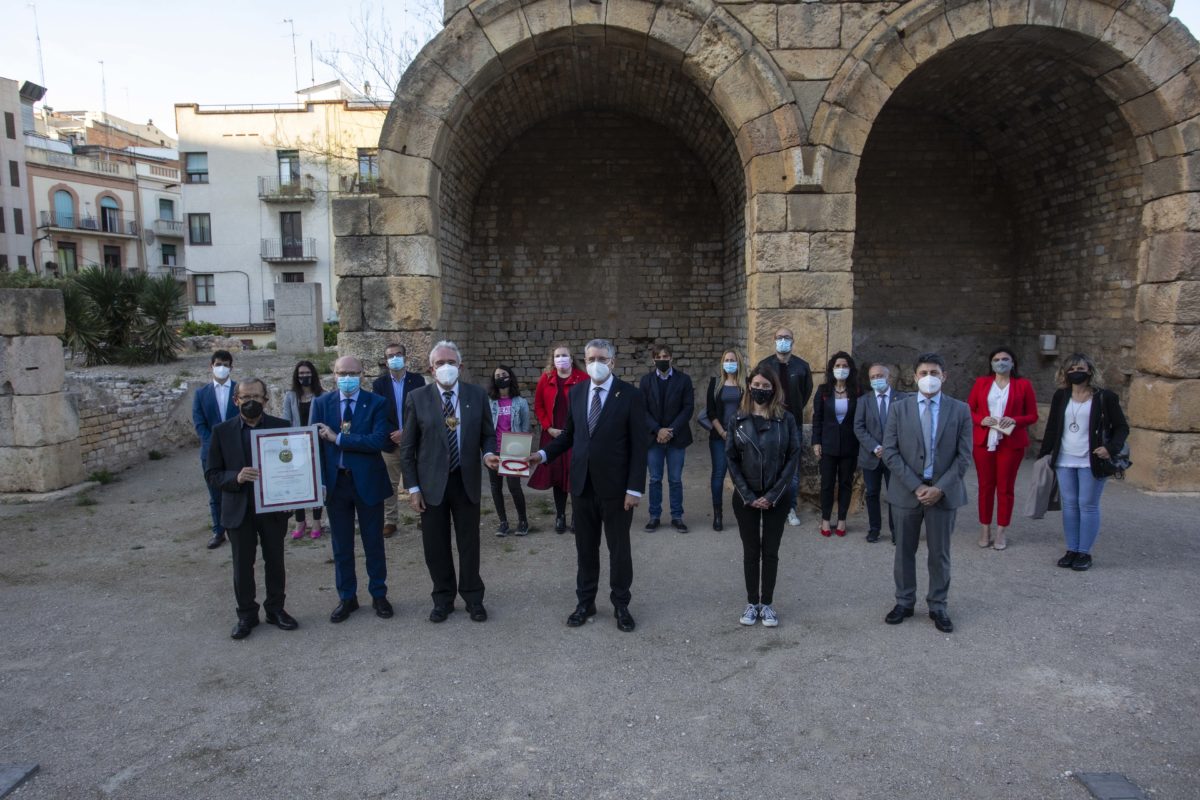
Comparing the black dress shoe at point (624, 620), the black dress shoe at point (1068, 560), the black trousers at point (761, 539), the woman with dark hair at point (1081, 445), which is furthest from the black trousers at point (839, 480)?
the black dress shoe at point (624, 620)

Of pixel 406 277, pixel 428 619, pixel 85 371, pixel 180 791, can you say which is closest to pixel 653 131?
pixel 406 277

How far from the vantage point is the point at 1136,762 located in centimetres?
323

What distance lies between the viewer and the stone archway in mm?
7363

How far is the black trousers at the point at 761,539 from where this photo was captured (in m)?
4.53

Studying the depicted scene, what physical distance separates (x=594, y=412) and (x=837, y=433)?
8.81 feet

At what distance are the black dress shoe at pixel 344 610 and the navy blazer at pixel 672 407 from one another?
2.91m

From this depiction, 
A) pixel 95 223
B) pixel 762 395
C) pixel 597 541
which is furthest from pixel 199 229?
pixel 762 395

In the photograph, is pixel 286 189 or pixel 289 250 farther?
pixel 289 250

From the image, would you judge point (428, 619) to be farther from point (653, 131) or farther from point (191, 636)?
point (653, 131)

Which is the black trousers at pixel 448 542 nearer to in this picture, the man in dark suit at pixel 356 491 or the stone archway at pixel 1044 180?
the man in dark suit at pixel 356 491

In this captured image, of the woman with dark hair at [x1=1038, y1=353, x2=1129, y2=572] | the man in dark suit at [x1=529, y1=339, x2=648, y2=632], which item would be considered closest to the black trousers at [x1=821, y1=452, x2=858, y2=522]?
the woman with dark hair at [x1=1038, y1=353, x2=1129, y2=572]

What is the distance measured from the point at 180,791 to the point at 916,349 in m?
10.6

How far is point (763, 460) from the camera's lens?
4.46m

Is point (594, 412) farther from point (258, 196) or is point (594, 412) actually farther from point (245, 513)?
point (258, 196)
